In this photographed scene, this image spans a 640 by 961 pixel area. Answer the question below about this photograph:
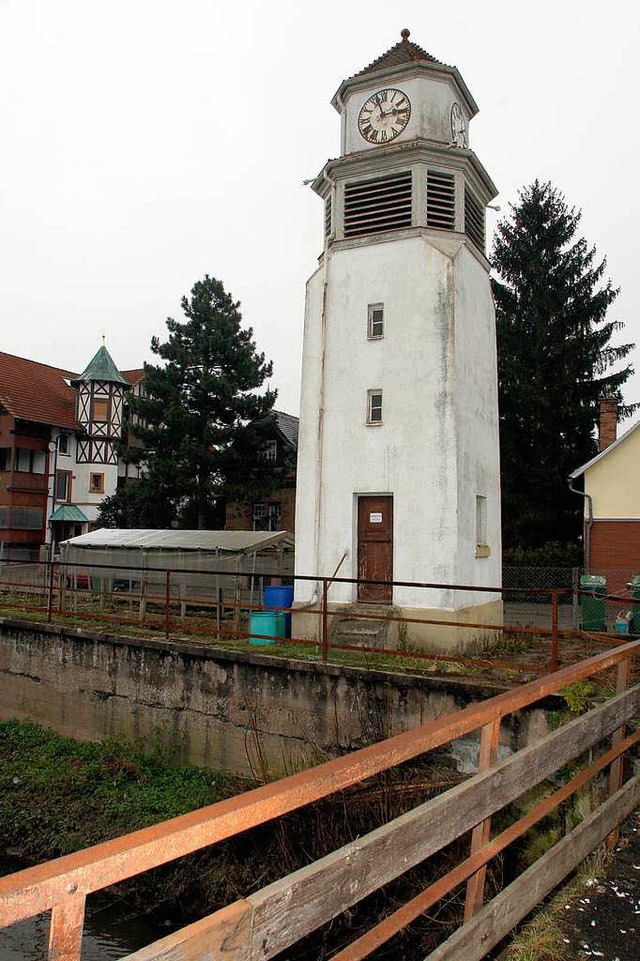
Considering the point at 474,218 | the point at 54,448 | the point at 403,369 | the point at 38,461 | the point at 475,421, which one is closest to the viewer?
the point at 403,369

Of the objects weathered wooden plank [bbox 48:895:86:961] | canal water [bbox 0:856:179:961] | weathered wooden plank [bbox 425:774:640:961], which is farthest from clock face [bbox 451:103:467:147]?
weathered wooden plank [bbox 48:895:86:961]

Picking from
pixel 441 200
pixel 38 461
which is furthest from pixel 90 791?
pixel 38 461

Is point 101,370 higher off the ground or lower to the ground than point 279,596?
higher

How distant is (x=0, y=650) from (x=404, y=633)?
27.6 feet

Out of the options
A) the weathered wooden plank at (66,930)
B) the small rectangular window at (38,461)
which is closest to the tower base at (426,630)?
the weathered wooden plank at (66,930)

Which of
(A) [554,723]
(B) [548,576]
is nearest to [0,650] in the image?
(A) [554,723]

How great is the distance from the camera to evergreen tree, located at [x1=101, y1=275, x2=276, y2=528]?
2859 cm

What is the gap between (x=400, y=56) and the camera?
14977 mm

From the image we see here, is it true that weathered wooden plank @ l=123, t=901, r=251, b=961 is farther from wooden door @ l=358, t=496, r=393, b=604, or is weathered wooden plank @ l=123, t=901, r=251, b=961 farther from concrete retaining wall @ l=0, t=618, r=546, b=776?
wooden door @ l=358, t=496, r=393, b=604

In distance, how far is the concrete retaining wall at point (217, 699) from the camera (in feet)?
30.0

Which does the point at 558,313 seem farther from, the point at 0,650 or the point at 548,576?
the point at 0,650

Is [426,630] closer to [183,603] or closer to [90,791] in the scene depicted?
Answer: [183,603]

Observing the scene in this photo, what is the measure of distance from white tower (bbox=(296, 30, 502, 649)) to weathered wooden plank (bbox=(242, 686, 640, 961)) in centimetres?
920

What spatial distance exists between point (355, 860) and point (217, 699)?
9.16 metres
